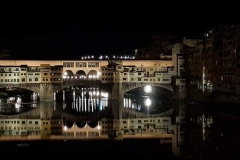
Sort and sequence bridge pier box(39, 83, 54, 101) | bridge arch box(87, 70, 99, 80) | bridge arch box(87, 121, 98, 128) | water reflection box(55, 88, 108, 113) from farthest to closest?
1. bridge arch box(87, 70, 99, 80)
2. bridge pier box(39, 83, 54, 101)
3. water reflection box(55, 88, 108, 113)
4. bridge arch box(87, 121, 98, 128)

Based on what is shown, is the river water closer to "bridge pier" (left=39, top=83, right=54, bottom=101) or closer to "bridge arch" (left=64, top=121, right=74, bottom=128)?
"bridge pier" (left=39, top=83, right=54, bottom=101)

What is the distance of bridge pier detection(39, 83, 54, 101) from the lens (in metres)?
47.5

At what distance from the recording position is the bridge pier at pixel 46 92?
4750 centimetres

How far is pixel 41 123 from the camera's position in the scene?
3064 centimetres

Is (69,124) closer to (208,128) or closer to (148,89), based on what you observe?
(208,128)

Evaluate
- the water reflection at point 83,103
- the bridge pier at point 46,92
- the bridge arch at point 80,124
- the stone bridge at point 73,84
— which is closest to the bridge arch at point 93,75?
the stone bridge at point 73,84

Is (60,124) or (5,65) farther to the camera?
(5,65)

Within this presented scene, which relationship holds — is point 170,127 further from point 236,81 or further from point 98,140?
point 236,81

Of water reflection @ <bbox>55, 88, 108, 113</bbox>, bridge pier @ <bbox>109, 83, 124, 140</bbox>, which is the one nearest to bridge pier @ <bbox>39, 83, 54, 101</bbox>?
water reflection @ <bbox>55, 88, 108, 113</bbox>

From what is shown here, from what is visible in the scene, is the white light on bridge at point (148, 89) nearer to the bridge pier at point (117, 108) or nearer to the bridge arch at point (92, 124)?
the bridge pier at point (117, 108)

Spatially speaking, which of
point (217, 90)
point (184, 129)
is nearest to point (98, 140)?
point (184, 129)

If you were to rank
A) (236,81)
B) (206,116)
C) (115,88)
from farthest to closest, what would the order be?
(115,88), (236,81), (206,116)

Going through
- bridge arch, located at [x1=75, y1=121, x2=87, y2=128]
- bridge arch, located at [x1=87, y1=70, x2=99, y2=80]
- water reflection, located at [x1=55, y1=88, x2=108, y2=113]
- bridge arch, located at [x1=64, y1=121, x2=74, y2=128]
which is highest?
bridge arch, located at [x1=87, y1=70, x2=99, y2=80]

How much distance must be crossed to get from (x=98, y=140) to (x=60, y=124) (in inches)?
288
